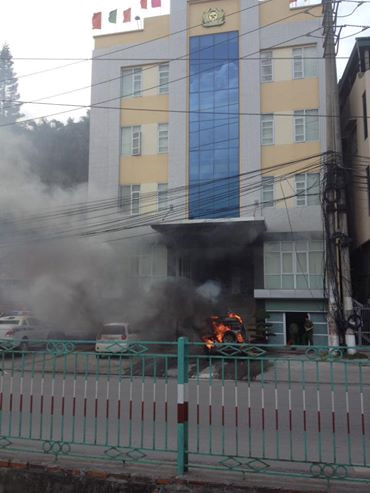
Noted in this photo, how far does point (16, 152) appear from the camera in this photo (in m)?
24.3

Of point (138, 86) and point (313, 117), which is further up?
point (138, 86)

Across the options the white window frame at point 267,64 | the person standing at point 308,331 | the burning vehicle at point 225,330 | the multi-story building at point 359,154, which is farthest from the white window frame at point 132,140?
the person standing at point 308,331

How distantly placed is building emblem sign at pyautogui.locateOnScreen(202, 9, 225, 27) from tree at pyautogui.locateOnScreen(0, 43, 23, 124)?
11.9 m

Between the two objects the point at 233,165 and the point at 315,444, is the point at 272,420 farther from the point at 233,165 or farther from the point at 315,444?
the point at 233,165

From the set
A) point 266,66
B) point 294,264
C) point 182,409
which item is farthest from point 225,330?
point 266,66

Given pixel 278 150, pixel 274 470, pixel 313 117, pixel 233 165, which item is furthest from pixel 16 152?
pixel 274 470

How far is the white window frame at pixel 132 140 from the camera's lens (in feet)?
84.3

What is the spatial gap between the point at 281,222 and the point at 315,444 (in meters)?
18.0

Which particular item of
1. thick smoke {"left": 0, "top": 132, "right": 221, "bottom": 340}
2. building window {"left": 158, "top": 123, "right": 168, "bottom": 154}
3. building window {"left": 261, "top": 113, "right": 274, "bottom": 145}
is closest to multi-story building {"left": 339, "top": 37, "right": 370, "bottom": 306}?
building window {"left": 261, "top": 113, "right": 274, "bottom": 145}

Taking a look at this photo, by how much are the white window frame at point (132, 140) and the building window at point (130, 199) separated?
1878 mm

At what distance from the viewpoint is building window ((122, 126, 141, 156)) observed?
1012 inches

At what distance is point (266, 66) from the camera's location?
24.4 meters

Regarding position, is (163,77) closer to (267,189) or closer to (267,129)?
(267,129)

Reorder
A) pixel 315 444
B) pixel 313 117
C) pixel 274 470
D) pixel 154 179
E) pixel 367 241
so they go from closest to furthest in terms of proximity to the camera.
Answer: pixel 274 470
pixel 315 444
pixel 367 241
pixel 313 117
pixel 154 179
